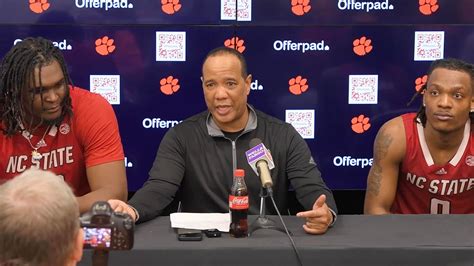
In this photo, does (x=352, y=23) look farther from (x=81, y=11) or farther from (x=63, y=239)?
(x=63, y=239)

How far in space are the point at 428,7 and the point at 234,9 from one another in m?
1.10

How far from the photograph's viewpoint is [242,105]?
319cm

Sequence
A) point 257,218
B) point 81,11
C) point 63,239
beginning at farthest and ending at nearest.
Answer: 1. point 81,11
2. point 257,218
3. point 63,239

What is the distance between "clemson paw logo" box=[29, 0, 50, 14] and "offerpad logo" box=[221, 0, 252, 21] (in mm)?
974

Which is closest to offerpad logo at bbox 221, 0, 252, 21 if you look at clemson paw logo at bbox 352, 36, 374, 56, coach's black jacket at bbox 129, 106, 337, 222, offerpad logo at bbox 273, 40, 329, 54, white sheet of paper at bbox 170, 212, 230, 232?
offerpad logo at bbox 273, 40, 329, 54

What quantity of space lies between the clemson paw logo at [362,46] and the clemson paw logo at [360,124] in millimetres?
364

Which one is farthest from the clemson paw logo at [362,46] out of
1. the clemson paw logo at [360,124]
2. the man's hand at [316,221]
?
the man's hand at [316,221]

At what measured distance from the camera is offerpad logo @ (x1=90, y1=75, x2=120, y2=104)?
4277 millimetres

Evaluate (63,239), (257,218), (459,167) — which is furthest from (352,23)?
(63,239)

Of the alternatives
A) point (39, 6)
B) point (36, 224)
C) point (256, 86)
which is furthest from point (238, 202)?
point (39, 6)

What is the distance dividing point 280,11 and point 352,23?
413 mm

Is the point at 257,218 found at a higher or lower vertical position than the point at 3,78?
lower

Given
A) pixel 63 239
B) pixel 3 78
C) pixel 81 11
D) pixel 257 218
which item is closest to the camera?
pixel 63 239

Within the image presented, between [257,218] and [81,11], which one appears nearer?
[257,218]
